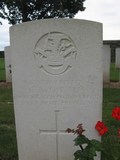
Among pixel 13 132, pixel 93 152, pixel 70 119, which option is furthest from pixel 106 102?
pixel 93 152

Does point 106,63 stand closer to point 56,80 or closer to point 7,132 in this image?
point 7,132

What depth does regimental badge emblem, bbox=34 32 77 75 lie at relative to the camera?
412cm

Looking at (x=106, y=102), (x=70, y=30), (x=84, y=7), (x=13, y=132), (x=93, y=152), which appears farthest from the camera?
(x=84, y=7)

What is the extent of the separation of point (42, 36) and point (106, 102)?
4.42m

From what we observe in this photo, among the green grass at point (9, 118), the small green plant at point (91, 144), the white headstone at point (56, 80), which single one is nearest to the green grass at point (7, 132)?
the green grass at point (9, 118)

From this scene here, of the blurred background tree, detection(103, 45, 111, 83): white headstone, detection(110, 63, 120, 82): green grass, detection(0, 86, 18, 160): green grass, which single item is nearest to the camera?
detection(0, 86, 18, 160): green grass

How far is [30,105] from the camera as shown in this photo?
14.0 feet

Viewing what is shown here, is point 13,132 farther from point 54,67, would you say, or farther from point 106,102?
point 106,102

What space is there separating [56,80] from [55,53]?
291 millimetres

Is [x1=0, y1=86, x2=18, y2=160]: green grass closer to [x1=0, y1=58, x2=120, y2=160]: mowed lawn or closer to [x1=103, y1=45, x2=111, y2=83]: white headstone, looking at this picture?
[x1=0, y1=58, x2=120, y2=160]: mowed lawn

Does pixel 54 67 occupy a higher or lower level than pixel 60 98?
higher

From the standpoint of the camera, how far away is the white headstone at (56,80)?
409 centimetres

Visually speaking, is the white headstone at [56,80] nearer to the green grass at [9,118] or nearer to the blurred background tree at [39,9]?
the green grass at [9,118]

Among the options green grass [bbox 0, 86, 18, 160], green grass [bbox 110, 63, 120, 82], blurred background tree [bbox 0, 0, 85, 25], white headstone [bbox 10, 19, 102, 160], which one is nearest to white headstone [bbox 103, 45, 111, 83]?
green grass [bbox 110, 63, 120, 82]
